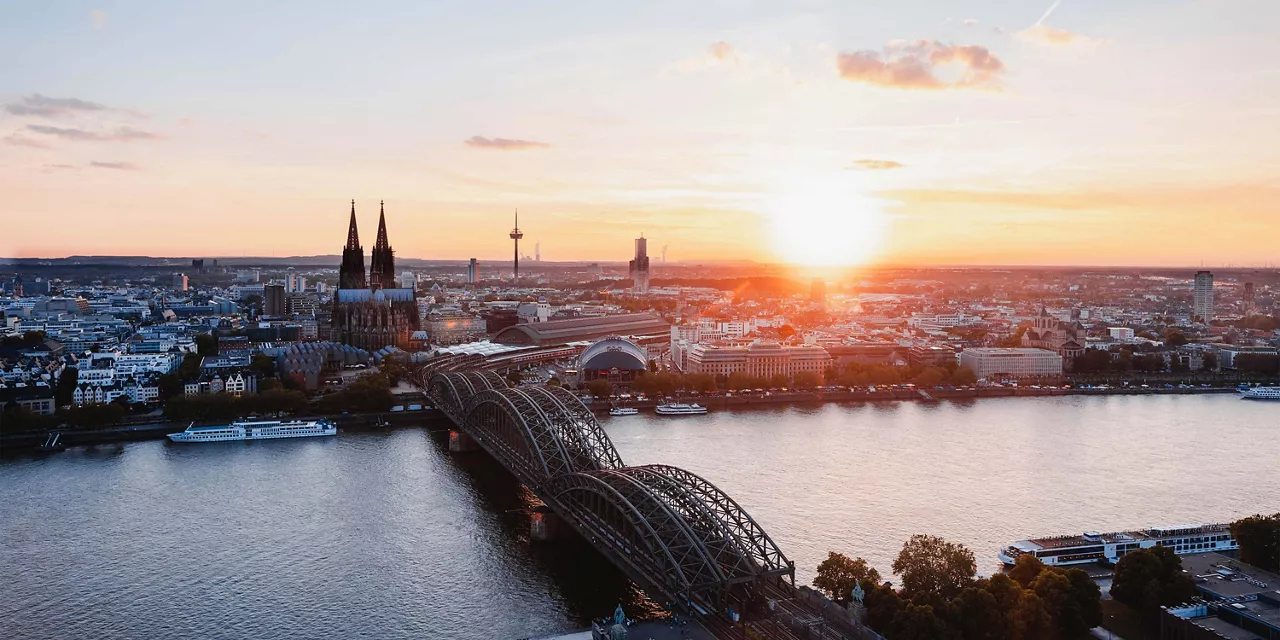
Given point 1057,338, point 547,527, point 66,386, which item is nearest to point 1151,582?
point 547,527

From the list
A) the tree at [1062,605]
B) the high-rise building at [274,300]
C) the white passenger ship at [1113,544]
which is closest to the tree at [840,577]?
the tree at [1062,605]

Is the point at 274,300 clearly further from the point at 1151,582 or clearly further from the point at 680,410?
the point at 1151,582

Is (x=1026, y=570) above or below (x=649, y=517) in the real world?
below

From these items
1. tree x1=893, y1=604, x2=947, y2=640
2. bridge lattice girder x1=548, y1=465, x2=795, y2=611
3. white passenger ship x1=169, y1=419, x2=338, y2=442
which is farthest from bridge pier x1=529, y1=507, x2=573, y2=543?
white passenger ship x1=169, y1=419, x2=338, y2=442

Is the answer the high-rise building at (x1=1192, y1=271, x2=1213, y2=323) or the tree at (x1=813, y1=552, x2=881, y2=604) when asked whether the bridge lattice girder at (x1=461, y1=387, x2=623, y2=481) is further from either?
the high-rise building at (x1=1192, y1=271, x2=1213, y2=323)

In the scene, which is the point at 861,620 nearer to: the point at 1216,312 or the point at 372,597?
the point at 372,597

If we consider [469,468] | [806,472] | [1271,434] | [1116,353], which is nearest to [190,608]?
[469,468]
